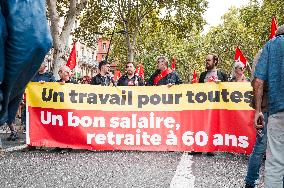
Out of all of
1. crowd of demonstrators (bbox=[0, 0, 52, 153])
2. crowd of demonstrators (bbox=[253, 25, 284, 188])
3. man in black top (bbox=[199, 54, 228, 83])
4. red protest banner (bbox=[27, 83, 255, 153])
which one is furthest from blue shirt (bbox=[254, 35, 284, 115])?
man in black top (bbox=[199, 54, 228, 83])

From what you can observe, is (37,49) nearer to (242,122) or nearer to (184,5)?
(242,122)

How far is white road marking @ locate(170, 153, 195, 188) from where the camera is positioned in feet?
17.4

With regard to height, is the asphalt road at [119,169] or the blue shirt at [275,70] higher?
the blue shirt at [275,70]

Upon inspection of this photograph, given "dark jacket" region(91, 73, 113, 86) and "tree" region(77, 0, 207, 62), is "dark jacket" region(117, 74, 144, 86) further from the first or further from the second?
"tree" region(77, 0, 207, 62)

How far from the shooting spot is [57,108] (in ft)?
28.8

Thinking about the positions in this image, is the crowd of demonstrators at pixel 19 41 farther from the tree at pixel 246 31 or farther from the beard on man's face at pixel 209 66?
the tree at pixel 246 31

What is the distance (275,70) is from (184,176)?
2.42m

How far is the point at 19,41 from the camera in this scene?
1.91 metres

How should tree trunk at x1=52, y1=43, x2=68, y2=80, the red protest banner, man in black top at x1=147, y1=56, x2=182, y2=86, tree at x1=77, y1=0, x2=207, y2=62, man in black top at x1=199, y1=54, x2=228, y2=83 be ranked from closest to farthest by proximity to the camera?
1. the red protest banner
2. man in black top at x1=199, y1=54, x2=228, y2=83
3. man in black top at x1=147, y1=56, x2=182, y2=86
4. tree trunk at x1=52, y1=43, x2=68, y2=80
5. tree at x1=77, y1=0, x2=207, y2=62

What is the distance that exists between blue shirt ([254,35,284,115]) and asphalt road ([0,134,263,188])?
5.52 ft

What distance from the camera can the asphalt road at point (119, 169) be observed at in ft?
17.9

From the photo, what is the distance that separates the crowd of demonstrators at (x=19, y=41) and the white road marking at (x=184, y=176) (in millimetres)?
3472

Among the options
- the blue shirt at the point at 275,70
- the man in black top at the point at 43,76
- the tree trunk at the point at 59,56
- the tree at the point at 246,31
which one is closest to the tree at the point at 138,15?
the tree at the point at 246,31

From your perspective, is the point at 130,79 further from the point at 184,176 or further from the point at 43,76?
the point at 184,176
